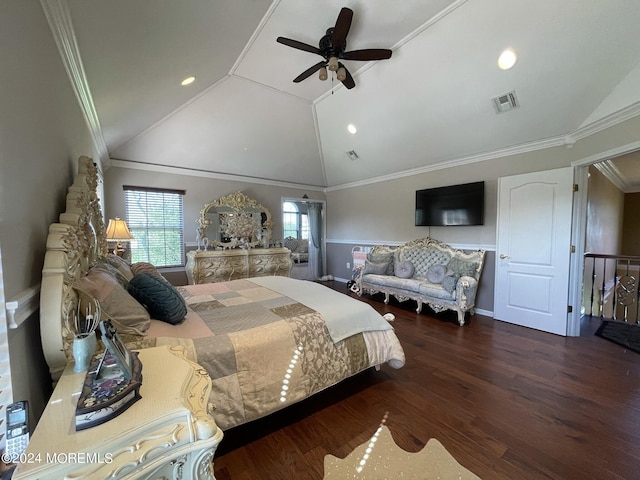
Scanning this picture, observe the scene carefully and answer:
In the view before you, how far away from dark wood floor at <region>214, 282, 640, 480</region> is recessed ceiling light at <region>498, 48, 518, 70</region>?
3.11 m

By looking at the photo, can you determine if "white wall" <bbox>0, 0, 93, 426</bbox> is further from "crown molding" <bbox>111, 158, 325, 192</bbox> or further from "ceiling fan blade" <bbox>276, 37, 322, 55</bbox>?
"crown molding" <bbox>111, 158, 325, 192</bbox>

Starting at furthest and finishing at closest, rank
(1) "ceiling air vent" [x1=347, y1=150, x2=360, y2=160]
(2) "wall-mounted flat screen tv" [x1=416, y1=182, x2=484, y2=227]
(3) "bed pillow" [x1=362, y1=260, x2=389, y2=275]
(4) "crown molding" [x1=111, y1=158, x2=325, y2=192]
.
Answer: (1) "ceiling air vent" [x1=347, y1=150, x2=360, y2=160] → (3) "bed pillow" [x1=362, y1=260, x2=389, y2=275] → (4) "crown molding" [x1=111, y1=158, x2=325, y2=192] → (2) "wall-mounted flat screen tv" [x1=416, y1=182, x2=484, y2=227]

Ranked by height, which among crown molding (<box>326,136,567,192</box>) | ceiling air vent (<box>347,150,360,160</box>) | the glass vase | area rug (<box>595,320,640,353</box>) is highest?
ceiling air vent (<box>347,150,360,160</box>)

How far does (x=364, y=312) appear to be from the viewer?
2.23 meters

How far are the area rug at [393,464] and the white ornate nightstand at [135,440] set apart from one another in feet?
3.12

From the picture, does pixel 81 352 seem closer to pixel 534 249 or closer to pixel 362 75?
pixel 362 75

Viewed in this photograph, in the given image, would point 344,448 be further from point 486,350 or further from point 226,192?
point 226,192

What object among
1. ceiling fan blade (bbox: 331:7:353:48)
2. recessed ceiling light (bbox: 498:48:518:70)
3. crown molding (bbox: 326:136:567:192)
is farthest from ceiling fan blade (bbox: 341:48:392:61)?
crown molding (bbox: 326:136:567:192)

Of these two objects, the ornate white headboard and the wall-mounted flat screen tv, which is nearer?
the ornate white headboard

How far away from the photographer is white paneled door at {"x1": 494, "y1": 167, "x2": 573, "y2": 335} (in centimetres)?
330

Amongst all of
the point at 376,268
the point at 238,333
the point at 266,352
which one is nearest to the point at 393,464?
the point at 266,352

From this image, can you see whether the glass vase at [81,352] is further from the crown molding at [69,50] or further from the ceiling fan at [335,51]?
the ceiling fan at [335,51]

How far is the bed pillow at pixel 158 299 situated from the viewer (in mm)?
1739

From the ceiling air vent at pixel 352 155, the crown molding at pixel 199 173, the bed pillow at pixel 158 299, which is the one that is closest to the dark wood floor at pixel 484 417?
the bed pillow at pixel 158 299
